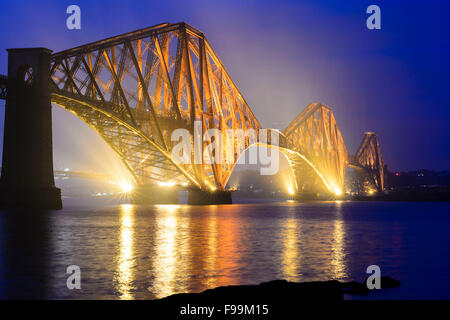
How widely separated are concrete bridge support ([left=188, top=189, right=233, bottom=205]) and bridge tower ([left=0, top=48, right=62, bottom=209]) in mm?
30202

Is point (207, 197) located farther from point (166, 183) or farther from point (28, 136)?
point (28, 136)

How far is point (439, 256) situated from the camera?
25.1 m

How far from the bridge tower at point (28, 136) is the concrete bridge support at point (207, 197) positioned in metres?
30.2

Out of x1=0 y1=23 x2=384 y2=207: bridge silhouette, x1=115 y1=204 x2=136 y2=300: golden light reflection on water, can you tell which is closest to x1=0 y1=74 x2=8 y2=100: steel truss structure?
x1=0 y1=23 x2=384 y2=207: bridge silhouette

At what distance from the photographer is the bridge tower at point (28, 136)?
45.8m

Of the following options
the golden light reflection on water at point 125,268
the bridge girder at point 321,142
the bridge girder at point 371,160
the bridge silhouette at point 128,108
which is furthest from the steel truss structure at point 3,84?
the bridge girder at point 371,160

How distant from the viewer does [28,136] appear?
47.3 m

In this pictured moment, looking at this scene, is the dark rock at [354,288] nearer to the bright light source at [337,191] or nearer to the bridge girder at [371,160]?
the bright light source at [337,191]

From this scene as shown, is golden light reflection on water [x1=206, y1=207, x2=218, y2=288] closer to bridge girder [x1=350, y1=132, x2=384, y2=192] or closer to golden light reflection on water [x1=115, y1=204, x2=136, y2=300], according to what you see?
golden light reflection on water [x1=115, y1=204, x2=136, y2=300]

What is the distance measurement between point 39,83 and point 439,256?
3715 cm

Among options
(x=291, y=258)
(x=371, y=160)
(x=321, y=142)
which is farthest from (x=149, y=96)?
(x=371, y=160)

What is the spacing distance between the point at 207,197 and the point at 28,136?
111ft
